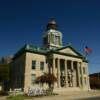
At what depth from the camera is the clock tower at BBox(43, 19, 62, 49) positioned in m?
52.2

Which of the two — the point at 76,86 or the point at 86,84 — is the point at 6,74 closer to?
the point at 76,86

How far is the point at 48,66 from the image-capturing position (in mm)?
43188

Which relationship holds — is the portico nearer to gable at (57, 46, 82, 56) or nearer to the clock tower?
gable at (57, 46, 82, 56)

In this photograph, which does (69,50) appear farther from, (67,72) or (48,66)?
(48,66)

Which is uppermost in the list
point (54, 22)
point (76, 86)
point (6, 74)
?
point (54, 22)

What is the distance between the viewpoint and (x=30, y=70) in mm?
40062

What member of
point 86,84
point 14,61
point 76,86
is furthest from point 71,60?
point 14,61

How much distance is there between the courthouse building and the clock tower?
3.35 feet

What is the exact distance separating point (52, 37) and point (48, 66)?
516 inches

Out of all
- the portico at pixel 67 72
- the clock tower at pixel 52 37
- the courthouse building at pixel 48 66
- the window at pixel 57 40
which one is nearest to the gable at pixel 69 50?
the courthouse building at pixel 48 66

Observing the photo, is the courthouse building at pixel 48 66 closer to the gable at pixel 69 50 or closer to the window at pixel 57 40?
the gable at pixel 69 50

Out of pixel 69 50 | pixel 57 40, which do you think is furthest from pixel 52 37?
pixel 69 50

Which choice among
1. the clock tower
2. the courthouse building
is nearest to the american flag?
the courthouse building

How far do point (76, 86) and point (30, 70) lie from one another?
14.3 metres
